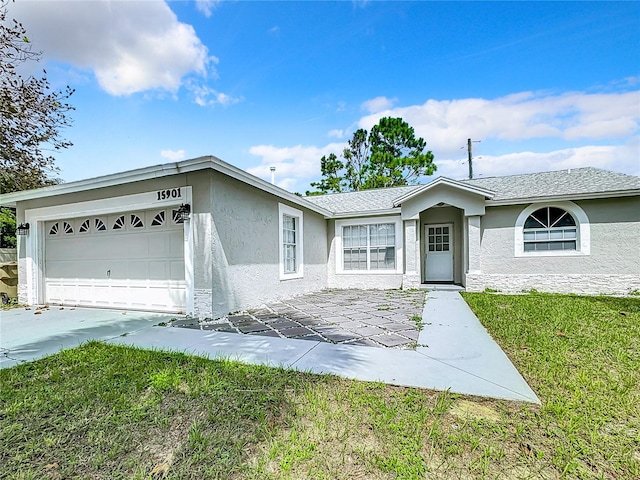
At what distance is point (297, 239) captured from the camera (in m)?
10.1

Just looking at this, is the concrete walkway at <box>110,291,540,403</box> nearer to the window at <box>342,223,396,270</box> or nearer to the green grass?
the green grass

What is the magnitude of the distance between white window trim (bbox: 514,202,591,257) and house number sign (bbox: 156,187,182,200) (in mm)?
10416

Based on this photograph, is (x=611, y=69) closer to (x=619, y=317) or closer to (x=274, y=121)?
(x=619, y=317)

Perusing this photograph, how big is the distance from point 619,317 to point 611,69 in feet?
28.2

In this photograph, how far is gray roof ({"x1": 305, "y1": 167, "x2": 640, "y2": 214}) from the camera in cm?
968

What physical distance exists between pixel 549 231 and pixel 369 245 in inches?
236

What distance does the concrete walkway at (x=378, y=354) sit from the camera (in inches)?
130

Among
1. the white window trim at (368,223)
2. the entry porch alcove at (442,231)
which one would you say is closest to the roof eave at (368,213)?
the white window trim at (368,223)

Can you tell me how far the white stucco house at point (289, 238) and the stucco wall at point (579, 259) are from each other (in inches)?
1.3

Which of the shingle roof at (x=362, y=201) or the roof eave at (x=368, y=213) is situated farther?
Result: the shingle roof at (x=362, y=201)

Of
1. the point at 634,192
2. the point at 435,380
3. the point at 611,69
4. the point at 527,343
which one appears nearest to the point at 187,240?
the point at 435,380

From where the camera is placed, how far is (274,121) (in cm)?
1338

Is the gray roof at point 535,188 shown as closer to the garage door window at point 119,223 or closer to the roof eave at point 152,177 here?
the roof eave at point 152,177

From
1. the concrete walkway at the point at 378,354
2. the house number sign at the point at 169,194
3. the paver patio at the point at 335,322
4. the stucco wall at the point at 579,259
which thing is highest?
the house number sign at the point at 169,194
